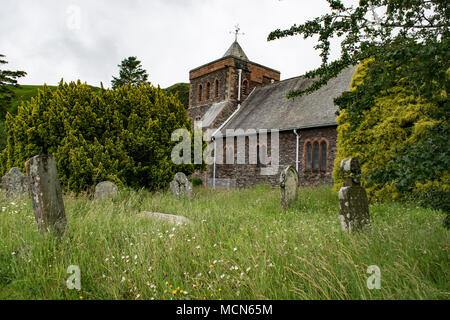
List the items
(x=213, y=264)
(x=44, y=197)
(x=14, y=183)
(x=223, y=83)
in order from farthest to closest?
(x=223, y=83) → (x=14, y=183) → (x=44, y=197) → (x=213, y=264)

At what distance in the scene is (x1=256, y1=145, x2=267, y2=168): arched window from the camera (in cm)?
1911

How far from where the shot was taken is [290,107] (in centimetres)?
1894

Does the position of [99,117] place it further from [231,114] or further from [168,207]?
[231,114]

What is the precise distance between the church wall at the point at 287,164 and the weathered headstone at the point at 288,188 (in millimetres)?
6850

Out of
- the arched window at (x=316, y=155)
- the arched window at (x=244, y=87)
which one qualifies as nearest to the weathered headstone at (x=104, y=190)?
the arched window at (x=316, y=155)

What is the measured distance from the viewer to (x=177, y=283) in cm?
310

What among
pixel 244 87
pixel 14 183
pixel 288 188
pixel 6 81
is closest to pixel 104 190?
pixel 14 183

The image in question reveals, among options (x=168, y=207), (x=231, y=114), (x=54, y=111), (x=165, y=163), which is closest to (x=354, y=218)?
(x=168, y=207)

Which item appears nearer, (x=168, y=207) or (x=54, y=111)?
(x=168, y=207)

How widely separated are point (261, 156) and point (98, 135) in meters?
11.8

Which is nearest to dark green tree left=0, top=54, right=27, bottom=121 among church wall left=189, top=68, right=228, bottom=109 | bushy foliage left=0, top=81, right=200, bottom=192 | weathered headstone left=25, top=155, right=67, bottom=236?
church wall left=189, top=68, right=228, bottom=109

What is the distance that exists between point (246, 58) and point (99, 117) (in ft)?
60.7

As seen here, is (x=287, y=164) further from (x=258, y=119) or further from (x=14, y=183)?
(x=14, y=183)
